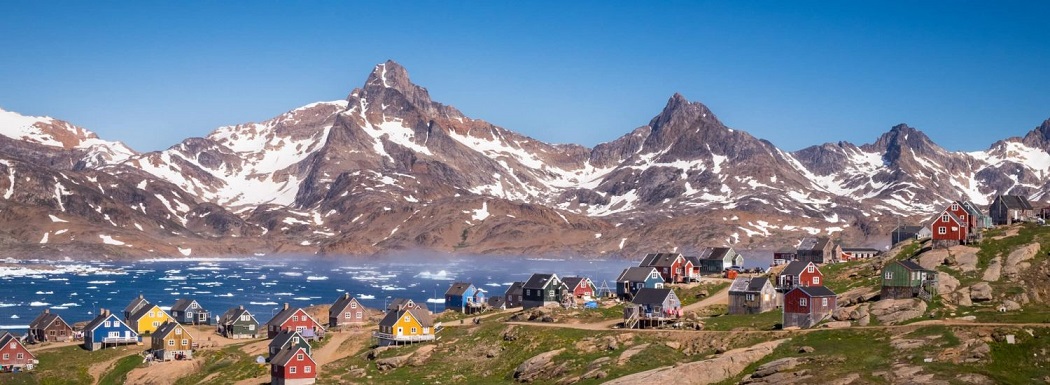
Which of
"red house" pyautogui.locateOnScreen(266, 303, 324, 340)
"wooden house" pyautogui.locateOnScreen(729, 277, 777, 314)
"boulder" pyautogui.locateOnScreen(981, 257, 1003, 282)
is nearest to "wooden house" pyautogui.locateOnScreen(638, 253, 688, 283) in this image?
"wooden house" pyautogui.locateOnScreen(729, 277, 777, 314)

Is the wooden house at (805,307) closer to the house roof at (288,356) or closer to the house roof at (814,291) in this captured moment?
the house roof at (814,291)

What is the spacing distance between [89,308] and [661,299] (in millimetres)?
123595

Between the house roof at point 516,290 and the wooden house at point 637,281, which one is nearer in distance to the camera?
the wooden house at point 637,281

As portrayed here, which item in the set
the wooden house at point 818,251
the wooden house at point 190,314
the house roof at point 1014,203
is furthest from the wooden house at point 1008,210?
A: the wooden house at point 190,314

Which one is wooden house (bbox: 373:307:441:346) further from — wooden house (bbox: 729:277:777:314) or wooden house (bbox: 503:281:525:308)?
wooden house (bbox: 503:281:525:308)

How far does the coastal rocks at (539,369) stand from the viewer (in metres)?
Result: 86.6

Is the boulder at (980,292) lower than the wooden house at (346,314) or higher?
higher

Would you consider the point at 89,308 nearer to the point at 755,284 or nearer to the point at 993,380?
the point at 755,284

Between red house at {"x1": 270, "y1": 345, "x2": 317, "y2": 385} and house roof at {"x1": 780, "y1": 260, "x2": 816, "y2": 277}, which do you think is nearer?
red house at {"x1": 270, "y1": 345, "x2": 317, "y2": 385}

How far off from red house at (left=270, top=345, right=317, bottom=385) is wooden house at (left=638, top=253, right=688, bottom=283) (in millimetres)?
54260

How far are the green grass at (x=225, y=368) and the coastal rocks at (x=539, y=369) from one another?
25.9 meters

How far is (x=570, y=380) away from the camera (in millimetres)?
82750

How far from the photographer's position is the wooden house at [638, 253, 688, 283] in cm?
13975

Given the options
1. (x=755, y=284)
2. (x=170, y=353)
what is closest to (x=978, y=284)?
(x=755, y=284)
